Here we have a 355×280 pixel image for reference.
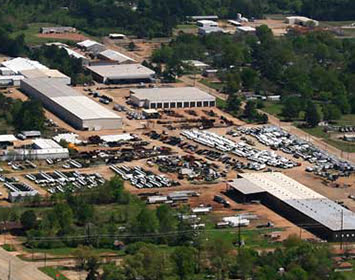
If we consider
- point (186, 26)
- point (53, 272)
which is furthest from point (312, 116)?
point (186, 26)

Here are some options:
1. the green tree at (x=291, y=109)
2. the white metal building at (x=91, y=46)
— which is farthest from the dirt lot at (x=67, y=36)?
the green tree at (x=291, y=109)

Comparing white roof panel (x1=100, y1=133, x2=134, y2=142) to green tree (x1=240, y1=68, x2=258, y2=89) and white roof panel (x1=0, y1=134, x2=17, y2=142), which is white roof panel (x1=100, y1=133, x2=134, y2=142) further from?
green tree (x1=240, y1=68, x2=258, y2=89)

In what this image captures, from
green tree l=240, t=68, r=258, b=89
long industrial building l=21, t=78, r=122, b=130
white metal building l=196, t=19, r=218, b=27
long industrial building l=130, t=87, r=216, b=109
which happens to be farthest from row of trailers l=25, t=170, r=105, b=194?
white metal building l=196, t=19, r=218, b=27

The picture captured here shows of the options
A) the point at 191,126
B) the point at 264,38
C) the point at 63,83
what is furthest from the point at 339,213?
the point at 264,38

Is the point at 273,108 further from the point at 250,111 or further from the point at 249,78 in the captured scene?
the point at 249,78

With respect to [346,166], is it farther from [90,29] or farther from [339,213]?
[90,29]

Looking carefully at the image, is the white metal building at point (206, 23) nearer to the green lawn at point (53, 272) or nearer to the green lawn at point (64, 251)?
the green lawn at point (64, 251)
